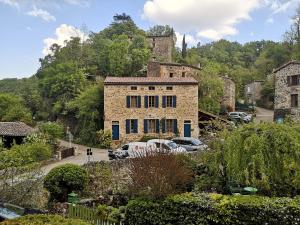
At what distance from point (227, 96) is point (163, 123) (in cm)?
1673

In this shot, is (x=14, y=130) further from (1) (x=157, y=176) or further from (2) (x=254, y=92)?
(2) (x=254, y=92)

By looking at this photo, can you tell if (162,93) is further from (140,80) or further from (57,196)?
(57,196)

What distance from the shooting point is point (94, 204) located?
728 inches

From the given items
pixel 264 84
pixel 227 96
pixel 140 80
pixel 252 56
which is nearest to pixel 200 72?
pixel 227 96

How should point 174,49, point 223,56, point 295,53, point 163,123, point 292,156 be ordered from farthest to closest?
1. point 223,56
2. point 174,49
3. point 295,53
4. point 163,123
5. point 292,156

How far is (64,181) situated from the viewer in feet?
64.1

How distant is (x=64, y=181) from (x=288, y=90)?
2978cm

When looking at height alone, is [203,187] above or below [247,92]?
below

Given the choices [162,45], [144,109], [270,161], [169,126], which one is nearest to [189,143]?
[169,126]

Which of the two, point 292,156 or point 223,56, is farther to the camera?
point 223,56

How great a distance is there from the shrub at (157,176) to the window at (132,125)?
2071 centimetres

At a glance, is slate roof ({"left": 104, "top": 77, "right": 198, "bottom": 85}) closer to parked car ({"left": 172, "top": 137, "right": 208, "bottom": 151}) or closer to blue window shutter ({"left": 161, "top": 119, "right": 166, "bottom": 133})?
blue window shutter ({"left": 161, "top": 119, "right": 166, "bottom": 133})

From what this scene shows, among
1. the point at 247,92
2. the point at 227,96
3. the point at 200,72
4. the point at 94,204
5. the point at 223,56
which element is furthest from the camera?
the point at 223,56

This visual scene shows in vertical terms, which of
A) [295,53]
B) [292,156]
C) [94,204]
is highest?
[295,53]
